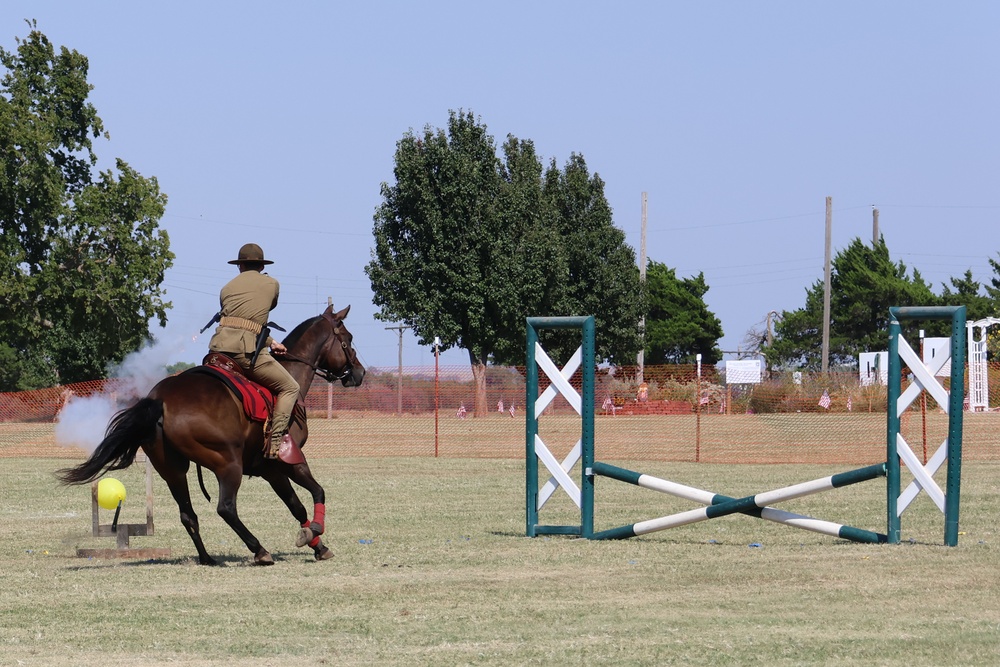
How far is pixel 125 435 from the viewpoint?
10609mm

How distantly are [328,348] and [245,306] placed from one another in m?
A: 1.03

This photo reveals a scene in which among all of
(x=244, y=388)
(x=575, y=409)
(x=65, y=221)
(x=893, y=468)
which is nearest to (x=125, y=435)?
(x=244, y=388)

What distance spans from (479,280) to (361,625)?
50102 millimetres

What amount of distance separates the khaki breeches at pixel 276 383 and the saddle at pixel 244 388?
1.5 inches

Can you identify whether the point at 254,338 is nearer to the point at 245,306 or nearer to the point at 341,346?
the point at 245,306

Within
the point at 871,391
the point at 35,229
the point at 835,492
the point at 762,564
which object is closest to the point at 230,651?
the point at 762,564

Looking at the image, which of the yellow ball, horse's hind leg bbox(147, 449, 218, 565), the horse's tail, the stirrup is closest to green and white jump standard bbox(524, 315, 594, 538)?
the stirrup

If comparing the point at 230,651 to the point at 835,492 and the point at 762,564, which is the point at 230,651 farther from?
the point at 835,492

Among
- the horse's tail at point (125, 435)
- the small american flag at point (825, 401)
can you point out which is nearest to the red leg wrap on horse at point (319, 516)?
the horse's tail at point (125, 435)

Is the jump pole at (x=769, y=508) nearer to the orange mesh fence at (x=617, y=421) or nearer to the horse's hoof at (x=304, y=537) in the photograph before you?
the horse's hoof at (x=304, y=537)

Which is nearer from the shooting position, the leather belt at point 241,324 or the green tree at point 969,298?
the leather belt at point 241,324

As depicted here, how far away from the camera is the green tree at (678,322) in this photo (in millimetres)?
84125

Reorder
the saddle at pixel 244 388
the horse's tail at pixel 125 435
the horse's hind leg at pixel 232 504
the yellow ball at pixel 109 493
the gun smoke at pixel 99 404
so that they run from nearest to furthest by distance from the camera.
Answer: the horse's tail at pixel 125 435 < the horse's hind leg at pixel 232 504 < the saddle at pixel 244 388 < the yellow ball at pixel 109 493 < the gun smoke at pixel 99 404

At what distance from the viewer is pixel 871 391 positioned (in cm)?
3466
